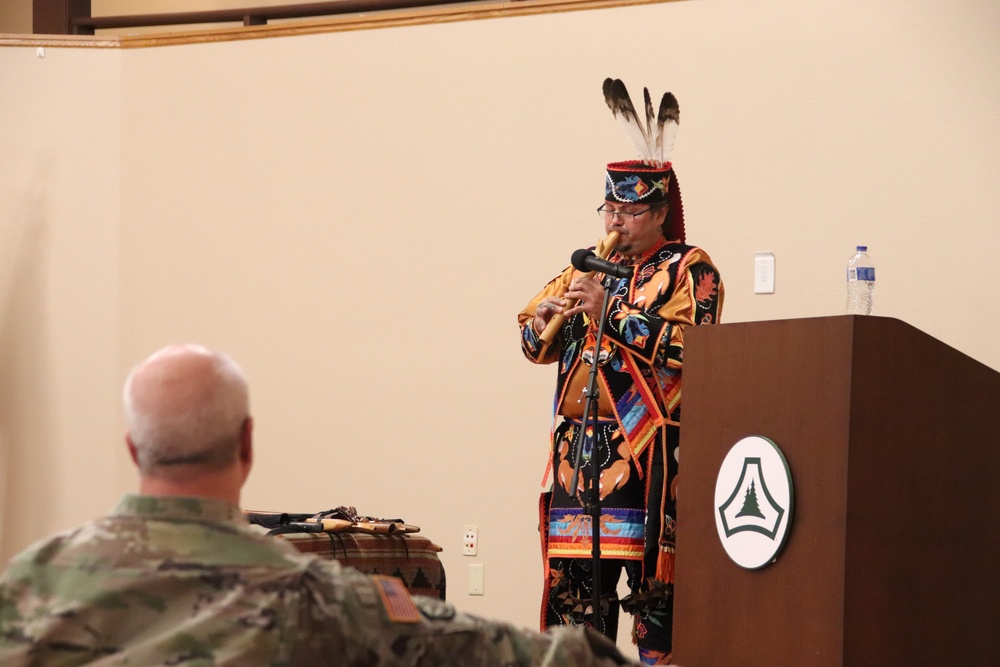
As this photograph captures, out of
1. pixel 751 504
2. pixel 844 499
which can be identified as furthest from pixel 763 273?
pixel 844 499

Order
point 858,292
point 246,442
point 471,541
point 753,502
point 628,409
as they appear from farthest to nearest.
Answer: point 471,541, point 858,292, point 628,409, point 753,502, point 246,442

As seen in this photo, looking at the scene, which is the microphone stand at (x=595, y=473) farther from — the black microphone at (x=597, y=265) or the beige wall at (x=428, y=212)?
the beige wall at (x=428, y=212)

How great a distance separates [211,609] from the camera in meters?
1.22

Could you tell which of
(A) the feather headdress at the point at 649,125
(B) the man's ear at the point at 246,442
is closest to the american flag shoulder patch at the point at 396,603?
(B) the man's ear at the point at 246,442

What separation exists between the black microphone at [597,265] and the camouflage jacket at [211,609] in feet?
5.51

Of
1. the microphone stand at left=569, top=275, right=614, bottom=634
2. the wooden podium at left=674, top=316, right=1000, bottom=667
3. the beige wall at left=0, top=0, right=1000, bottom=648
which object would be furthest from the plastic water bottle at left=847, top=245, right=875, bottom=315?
the microphone stand at left=569, top=275, right=614, bottom=634

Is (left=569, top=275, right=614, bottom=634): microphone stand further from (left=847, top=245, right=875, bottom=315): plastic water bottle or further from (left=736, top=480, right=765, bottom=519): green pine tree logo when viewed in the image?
(left=847, top=245, right=875, bottom=315): plastic water bottle

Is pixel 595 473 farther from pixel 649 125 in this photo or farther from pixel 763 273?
pixel 763 273

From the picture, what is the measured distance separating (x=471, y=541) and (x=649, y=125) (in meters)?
1.93

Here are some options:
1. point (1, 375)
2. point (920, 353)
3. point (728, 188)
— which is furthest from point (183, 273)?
point (920, 353)

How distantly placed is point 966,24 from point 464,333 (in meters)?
2.00

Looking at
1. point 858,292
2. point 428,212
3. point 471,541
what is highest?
point 428,212

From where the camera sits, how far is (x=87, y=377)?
5406mm

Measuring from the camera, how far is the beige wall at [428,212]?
414 cm
